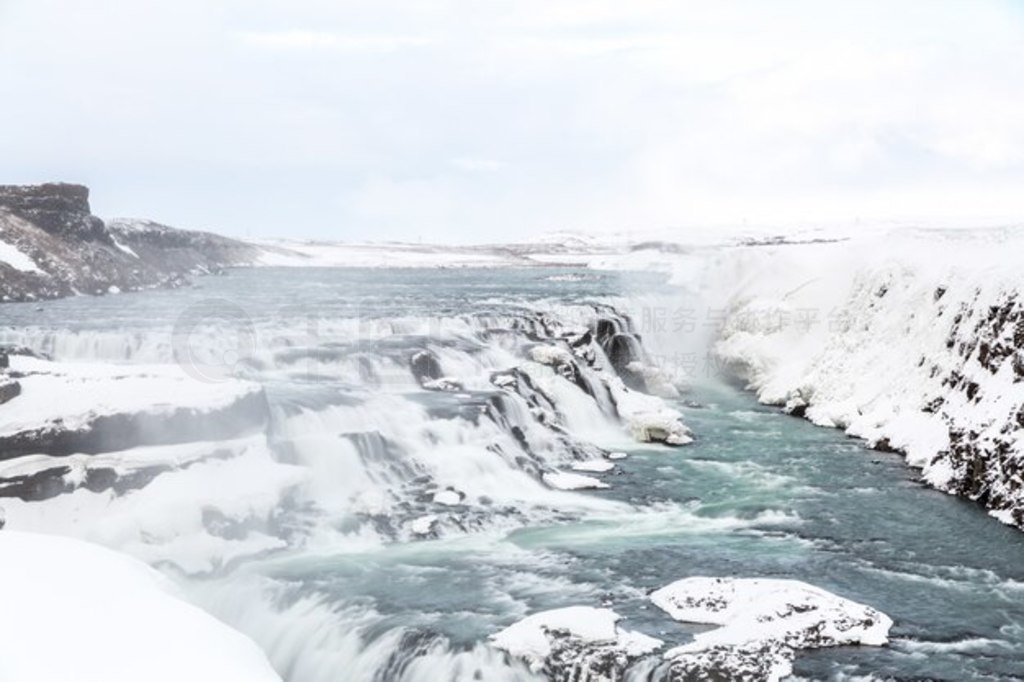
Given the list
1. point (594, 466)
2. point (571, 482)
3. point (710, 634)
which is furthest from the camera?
point (594, 466)

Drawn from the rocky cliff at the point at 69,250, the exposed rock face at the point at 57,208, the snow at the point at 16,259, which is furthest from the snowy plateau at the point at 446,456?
the exposed rock face at the point at 57,208

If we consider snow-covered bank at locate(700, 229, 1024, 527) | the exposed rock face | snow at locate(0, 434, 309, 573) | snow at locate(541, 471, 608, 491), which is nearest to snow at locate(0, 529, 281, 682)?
snow at locate(0, 434, 309, 573)

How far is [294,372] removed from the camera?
96.0 ft

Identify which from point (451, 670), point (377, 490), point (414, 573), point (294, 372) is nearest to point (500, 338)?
point (294, 372)

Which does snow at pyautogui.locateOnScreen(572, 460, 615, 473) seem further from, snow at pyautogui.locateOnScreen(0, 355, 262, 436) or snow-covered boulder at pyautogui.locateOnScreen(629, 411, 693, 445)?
snow at pyautogui.locateOnScreen(0, 355, 262, 436)

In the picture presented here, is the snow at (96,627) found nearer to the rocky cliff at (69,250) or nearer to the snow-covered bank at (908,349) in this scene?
the snow-covered bank at (908,349)

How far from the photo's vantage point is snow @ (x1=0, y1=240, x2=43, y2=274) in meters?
59.5

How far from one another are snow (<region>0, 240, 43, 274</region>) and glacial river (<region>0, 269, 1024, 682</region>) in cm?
3047

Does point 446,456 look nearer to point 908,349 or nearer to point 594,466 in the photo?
point 594,466

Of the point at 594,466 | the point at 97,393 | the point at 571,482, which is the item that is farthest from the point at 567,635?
the point at 97,393

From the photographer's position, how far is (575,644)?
12422 mm

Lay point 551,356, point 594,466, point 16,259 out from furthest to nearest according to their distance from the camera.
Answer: point 16,259, point 551,356, point 594,466

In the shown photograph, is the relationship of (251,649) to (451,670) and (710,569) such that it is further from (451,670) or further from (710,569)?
(710,569)

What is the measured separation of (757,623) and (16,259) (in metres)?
62.0
